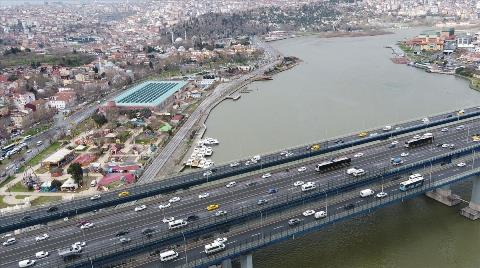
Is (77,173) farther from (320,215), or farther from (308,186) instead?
(320,215)

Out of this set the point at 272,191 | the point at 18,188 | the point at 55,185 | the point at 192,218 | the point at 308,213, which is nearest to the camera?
the point at 192,218

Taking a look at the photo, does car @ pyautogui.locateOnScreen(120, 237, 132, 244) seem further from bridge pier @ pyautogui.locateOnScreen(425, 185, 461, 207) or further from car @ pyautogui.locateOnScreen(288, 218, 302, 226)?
bridge pier @ pyautogui.locateOnScreen(425, 185, 461, 207)

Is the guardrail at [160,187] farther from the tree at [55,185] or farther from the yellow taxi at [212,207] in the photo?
the tree at [55,185]

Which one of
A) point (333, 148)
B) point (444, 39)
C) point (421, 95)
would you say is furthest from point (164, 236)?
point (444, 39)

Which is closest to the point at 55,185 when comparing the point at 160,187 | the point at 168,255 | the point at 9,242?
the point at 160,187

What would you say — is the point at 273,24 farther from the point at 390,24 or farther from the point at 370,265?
the point at 370,265

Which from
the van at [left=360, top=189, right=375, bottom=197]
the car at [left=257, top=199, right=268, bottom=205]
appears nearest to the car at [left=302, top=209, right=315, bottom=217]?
the car at [left=257, top=199, right=268, bottom=205]
